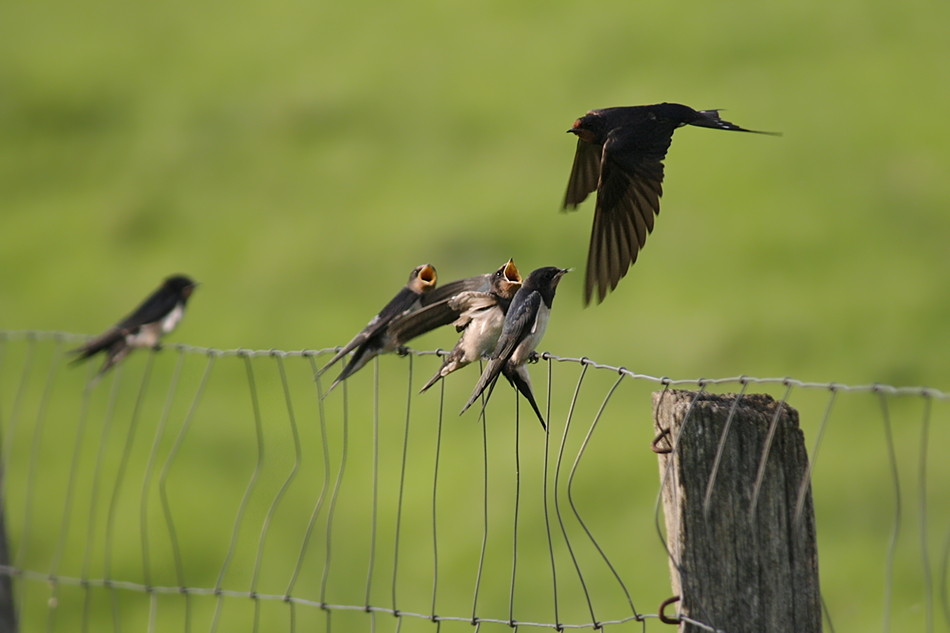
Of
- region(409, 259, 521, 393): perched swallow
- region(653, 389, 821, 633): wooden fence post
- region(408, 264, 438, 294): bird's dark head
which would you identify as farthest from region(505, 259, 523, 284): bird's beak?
region(653, 389, 821, 633): wooden fence post

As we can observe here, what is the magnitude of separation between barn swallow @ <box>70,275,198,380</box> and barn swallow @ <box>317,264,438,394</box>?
2803 millimetres

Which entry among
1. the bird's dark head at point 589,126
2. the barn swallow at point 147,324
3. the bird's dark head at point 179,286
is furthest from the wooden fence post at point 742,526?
the bird's dark head at point 179,286

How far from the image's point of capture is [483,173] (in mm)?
9680

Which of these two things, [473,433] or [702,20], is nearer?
[473,433]

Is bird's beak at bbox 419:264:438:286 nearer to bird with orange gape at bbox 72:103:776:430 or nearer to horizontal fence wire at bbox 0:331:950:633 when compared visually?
bird with orange gape at bbox 72:103:776:430

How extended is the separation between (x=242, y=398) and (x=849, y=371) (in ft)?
13.6

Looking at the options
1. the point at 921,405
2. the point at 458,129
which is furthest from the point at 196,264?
the point at 921,405

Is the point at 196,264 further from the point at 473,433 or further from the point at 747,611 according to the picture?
the point at 747,611

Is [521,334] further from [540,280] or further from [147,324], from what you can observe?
[147,324]

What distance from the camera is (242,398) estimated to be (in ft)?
26.8

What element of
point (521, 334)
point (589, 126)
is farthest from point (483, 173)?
point (521, 334)

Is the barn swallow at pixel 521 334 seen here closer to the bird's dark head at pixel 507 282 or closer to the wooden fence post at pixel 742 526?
the bird's dark head at pixel 507 282

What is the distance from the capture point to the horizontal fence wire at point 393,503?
6473 mm

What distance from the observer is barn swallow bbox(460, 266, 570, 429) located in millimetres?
3061
